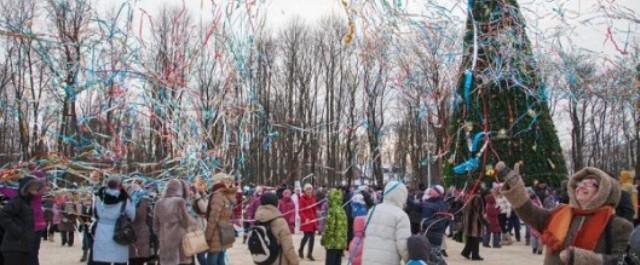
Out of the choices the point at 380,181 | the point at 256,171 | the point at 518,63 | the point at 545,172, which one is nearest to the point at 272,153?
the point at 256,171

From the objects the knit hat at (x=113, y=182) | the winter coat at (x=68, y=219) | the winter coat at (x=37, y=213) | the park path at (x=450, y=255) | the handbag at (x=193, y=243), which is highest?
the knit hat at (x=113, y=182)

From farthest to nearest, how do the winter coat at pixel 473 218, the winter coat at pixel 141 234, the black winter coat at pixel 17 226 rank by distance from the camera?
the winter coat at pixel 473 218
the winter coat at pixel 141 234
the black winter coat at pixel 17 226

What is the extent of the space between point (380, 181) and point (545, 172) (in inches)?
541

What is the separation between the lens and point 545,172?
63.4 feet

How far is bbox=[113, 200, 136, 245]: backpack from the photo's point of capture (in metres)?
8.37

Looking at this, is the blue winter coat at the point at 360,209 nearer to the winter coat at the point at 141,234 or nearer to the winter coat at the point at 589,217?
the winter coat at the point at 141,234

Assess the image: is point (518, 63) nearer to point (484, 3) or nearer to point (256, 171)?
point (484, 3)

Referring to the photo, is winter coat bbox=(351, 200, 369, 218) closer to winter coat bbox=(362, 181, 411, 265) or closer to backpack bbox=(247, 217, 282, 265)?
backpack bbox=(247, 217, 282, 265)

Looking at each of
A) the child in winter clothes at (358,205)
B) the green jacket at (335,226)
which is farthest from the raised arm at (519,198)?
the child in winter clothes at (358,205)

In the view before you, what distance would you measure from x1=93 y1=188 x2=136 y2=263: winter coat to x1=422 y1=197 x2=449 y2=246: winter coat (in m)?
5.59

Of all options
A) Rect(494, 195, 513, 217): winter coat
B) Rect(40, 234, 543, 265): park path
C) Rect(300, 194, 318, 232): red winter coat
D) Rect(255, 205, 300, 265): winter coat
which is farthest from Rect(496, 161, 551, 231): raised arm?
Rect(494, 195, 513, 217): winter coat

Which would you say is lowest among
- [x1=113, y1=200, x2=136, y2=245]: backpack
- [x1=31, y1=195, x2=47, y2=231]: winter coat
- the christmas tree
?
[x1=113, y1=200, x2=136, y2=245]: backpack

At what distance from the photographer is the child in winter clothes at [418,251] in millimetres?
6031

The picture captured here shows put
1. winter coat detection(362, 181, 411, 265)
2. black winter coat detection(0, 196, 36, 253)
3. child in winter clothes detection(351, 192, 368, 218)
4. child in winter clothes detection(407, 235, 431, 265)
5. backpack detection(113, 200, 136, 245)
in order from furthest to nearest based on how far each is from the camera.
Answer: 1. child in winter clothes detection(351, 192, 368, 218)
2. backpack detection(113, 200, 136, 245)
3. black winter coat detection(0, 196, 36, 253)
4. winter coat detection(362, 181, 411, 265)
5. child in winter clothes detection(407, 235, 431, 265)
